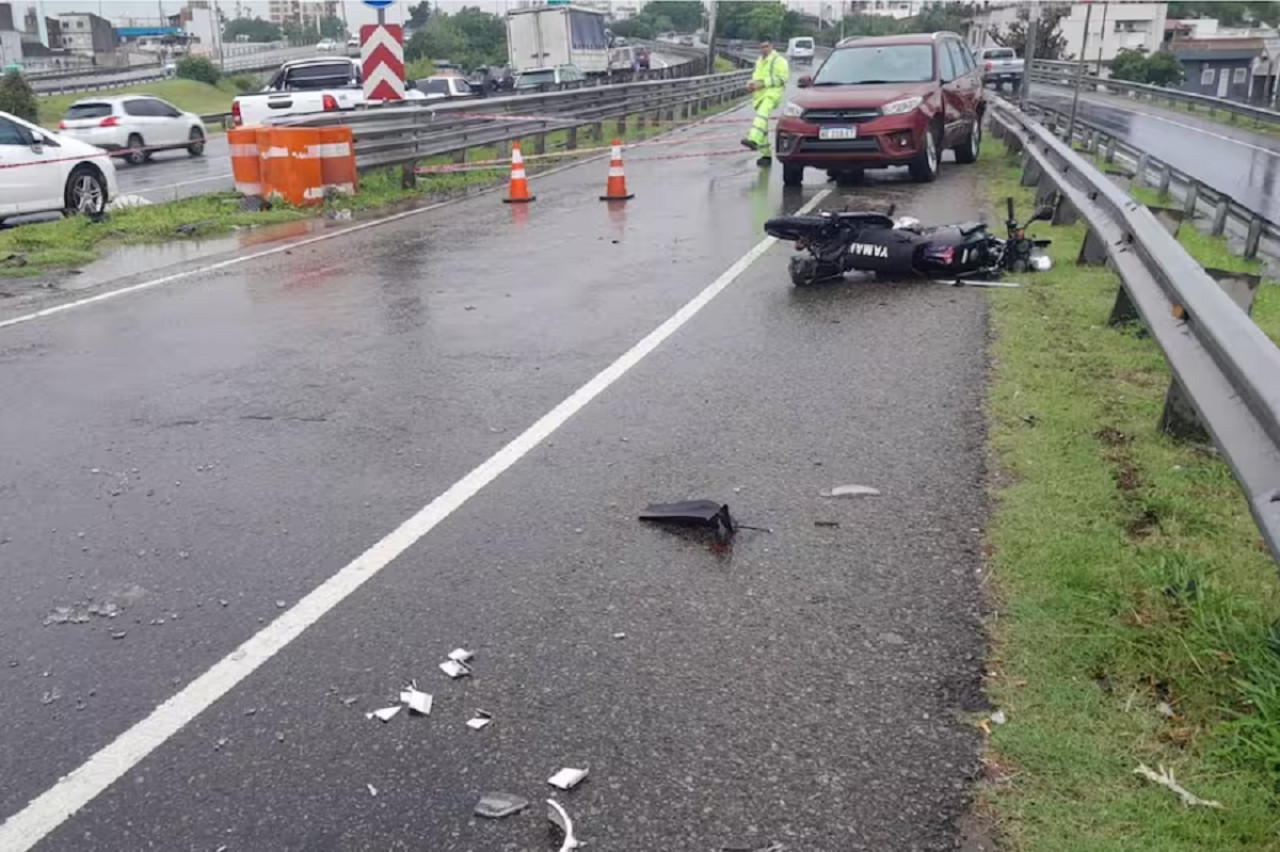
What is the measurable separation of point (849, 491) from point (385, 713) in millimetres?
2347

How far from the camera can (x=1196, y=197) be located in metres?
13.9

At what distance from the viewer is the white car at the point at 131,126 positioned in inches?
1162

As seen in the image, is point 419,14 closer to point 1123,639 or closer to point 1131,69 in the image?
point 1131,69

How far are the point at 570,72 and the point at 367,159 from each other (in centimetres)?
2835

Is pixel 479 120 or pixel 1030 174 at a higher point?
pixel 479 120

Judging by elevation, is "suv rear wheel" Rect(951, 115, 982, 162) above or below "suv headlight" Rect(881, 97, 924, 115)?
below

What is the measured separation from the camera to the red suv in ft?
50.8

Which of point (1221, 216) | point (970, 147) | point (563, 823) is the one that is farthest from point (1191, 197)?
point (563, 823)

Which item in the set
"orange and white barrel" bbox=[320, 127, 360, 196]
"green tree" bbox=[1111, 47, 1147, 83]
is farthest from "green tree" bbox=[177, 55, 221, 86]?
"orange and white barrel" bbox=[320, 127, 360, 196]

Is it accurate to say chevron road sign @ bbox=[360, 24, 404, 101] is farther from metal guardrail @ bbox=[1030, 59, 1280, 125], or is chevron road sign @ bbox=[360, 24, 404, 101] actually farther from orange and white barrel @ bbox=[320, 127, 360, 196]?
metal guardrail @ bbox=[1030, 59, 1280, 125]

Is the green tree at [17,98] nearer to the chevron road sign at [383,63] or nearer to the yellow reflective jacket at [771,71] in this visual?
the chevron road sign at [383,63]

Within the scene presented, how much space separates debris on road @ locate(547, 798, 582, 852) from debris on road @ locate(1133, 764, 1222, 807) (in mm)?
1404

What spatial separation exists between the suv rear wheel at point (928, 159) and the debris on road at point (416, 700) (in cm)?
1381

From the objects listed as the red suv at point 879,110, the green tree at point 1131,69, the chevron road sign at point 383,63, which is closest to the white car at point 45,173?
the chevron road sign at point 383,63
